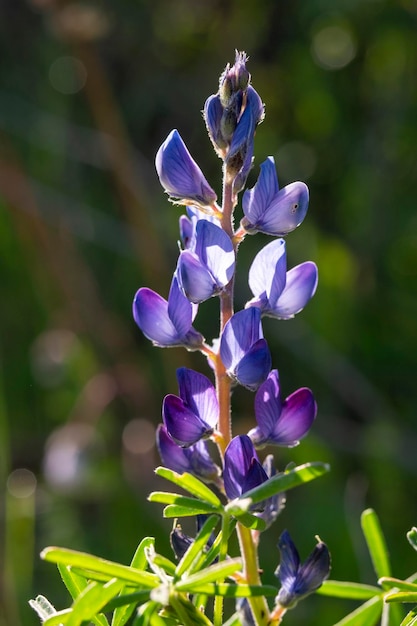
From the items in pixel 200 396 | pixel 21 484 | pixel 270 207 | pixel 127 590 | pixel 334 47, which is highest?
pixel 334 47

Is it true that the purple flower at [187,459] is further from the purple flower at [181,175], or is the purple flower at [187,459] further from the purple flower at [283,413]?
the purple flower at [181,175]

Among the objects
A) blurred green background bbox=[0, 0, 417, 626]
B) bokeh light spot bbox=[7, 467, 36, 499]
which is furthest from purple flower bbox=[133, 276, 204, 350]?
bokeh light spot bbox=[7, 467, 36, 499]

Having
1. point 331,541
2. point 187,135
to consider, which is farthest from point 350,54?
A: point 331,541

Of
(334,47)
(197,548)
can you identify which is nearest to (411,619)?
(197,548)

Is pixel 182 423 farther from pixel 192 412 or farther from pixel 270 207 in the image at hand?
pixel 270 207

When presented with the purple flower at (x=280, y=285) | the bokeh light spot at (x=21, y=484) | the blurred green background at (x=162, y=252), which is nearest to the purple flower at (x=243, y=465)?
the purple flower at (x=280, y=285)

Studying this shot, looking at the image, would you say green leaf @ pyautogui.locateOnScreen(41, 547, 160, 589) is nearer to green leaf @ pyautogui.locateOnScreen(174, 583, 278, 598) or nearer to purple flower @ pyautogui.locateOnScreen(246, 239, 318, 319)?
green leaf @ pyautogui.locateOnScreen(174, 583, 278, 598)
